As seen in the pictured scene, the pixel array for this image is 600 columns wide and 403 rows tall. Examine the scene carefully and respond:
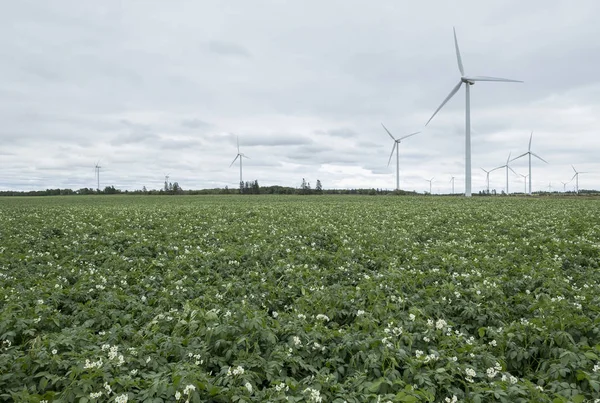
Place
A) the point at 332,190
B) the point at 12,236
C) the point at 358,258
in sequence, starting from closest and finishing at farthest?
1. the point at 358,258
2. the point at 12,236
3. the point at 332,190

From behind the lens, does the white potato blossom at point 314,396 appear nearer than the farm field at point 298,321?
Yes

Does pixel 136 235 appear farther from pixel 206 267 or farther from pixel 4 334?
pixel 4 334

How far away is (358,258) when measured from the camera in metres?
13.4

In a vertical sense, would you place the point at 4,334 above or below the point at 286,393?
above

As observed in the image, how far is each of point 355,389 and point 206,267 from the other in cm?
761

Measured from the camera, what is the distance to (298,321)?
723cm

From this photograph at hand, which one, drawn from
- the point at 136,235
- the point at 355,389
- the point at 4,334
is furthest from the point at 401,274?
the point at 136,235

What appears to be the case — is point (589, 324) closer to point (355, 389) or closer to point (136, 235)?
point (355, 389)

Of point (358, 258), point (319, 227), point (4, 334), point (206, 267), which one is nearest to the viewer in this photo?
point (4, 334)

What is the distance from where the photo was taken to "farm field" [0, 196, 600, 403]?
5156 mm

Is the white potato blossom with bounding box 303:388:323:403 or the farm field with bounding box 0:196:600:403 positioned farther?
the farm field with bounding box 0:196:600:403

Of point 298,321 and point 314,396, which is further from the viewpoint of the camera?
point 298,321

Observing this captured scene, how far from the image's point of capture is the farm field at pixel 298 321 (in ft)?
16.9

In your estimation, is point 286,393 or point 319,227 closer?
point 286,393
